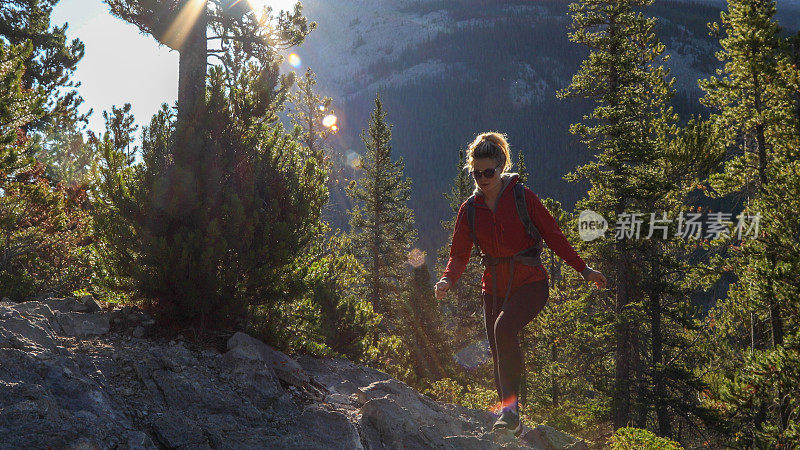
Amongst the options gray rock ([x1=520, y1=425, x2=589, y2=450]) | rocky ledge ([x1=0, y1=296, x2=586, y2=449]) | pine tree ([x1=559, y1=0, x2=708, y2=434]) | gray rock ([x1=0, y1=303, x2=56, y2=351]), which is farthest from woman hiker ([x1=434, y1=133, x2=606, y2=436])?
pine tree ([x1=559, y1=0, x2=708, y2=434])

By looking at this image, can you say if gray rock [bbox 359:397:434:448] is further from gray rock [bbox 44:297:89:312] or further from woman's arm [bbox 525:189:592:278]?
gray rock [bbox 44:297:89:312]

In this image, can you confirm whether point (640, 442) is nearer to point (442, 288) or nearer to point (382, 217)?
point (442, 288)

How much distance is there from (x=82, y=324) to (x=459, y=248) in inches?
157

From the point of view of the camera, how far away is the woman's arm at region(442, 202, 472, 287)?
166 inches

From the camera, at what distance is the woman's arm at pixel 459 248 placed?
4223 mm

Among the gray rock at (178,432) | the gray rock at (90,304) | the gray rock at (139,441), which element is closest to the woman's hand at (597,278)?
the gray rock at (178,432)

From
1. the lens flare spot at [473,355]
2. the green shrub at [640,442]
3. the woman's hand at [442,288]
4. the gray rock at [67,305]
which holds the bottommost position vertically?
the lens flare spot at [473,355]

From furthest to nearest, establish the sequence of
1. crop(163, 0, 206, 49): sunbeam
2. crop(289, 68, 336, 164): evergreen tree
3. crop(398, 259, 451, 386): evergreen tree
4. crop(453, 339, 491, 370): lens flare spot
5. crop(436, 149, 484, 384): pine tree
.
A: crop(453, 339, 491, 370): lens flare spot < crop(436, 149, 484, 384): pine tree < crop(398, 259, 451, 386): evergreen tree < crop(289, 68, 336, 164): evergreen tree < crop(163, 0, 206, 49): sunbeam

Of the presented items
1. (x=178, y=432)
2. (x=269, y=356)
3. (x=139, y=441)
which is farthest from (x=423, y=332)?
(x=139, y=441)

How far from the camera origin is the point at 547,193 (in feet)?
508

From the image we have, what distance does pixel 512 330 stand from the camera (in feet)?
12.6

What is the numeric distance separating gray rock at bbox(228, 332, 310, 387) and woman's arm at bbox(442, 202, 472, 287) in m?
2.09

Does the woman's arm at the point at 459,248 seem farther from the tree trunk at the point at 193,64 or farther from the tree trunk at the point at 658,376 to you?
the tree trunk at the point at 658,376

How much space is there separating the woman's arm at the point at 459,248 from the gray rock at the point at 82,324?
3.71 metres
